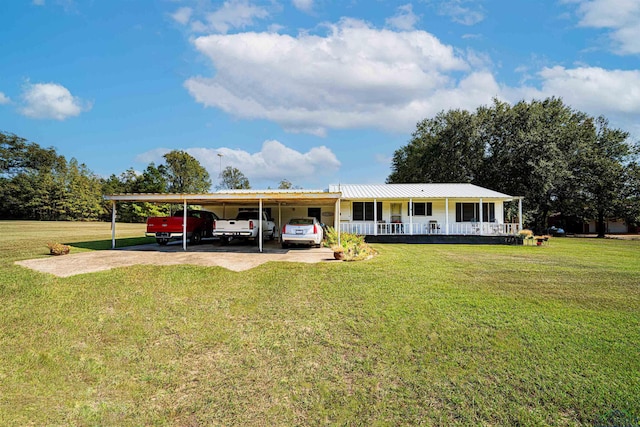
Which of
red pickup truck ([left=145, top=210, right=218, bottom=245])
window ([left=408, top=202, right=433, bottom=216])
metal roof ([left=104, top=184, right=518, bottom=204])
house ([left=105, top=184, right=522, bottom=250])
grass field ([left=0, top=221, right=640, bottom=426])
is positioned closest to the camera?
grass field ([left=0, top=221, right=640, bottom=426])

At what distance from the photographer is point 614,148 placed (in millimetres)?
31531

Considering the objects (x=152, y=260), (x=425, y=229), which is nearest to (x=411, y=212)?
(x=425, y=229)

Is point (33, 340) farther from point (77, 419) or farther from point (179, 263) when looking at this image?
point (179, 263)

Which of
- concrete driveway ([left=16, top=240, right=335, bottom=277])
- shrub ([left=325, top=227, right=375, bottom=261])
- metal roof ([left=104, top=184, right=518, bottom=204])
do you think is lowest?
concrete driveway ([left=16, top=240, right=335, bottom=277])

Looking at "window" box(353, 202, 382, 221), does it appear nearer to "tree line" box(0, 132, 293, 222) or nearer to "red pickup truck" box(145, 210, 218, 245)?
"red pickup truck" box(145, 210, 218, 245)

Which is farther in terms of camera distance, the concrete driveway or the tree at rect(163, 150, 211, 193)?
the tree at rect(163, 150, 211, 193)

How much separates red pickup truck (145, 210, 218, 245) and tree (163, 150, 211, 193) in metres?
38.2

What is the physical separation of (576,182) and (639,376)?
31.7 metres

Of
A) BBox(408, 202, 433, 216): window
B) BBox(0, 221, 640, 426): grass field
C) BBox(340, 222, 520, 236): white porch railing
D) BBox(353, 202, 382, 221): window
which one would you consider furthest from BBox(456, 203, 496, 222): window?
BBox(0, 221, 640, 426): grass field

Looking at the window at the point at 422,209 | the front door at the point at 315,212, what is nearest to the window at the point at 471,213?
the window at the point at 422,209

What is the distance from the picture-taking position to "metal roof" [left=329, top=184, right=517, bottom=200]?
793 inches

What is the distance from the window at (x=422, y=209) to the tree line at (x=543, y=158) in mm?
11480

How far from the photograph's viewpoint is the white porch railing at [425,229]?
64.3 ft

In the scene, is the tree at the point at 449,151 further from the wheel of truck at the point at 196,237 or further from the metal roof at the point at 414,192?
the wheel of truck at the point at 196,237
